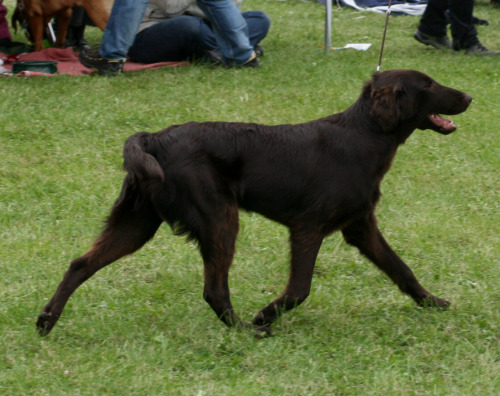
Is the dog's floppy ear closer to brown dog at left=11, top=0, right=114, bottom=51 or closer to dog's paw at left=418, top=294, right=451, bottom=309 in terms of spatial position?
dog's paw at left=418, top=294, right=451, bottom=309

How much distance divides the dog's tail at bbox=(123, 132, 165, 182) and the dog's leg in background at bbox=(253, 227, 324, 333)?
762 mm

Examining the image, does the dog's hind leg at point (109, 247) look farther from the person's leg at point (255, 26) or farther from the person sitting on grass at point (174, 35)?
the person's leg at point (255, 26)

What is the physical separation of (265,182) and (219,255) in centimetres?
41

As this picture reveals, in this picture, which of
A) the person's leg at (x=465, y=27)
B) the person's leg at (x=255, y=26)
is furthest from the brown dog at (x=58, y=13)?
the person's leg at (x=465, y=27)

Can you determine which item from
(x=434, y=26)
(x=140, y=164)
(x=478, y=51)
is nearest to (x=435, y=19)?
(x=434, y=26)

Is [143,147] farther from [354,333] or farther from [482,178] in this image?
[482,178]

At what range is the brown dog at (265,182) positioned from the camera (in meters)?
3.58

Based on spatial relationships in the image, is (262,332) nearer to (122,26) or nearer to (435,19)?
(122,26)

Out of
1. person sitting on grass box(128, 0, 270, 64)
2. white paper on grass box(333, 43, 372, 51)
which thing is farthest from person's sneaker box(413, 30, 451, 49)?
person sitting on grass box(128, 0, 270, 64)

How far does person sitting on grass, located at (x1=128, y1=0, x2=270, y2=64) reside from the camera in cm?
828

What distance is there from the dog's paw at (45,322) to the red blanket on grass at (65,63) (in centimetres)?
469

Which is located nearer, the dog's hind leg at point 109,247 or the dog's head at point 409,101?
the dog's hind leg at point 109,247

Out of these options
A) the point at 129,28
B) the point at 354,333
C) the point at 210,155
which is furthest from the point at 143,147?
the point at 129,28

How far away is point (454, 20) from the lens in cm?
941
